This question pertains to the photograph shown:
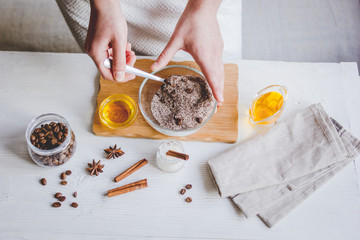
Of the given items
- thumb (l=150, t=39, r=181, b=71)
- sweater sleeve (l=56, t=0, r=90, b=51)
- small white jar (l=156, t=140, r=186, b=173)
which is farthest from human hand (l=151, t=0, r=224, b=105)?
sweater sleeve (l=56, t=0, r=90, b=51)

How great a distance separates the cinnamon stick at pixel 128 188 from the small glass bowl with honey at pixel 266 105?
517 millimetres

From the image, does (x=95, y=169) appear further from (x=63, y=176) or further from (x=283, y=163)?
(x=283, y=163)

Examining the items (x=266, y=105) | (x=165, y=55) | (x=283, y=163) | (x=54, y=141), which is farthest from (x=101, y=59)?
(x=283, y=163)

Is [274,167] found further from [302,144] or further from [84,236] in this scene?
[84,236]

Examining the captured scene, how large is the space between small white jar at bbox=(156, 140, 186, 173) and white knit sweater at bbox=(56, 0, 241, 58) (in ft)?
1.55

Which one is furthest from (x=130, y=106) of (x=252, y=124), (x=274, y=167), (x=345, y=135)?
(x=345, y=135)

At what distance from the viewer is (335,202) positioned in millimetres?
1120

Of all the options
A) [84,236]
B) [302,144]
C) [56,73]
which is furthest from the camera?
[56,73]

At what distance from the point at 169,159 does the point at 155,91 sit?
0.30 metres

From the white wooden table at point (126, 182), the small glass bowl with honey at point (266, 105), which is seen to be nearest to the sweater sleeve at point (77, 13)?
the white wooden table at point (126, 182)

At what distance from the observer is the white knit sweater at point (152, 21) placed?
1313mm

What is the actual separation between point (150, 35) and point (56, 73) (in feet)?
1.52

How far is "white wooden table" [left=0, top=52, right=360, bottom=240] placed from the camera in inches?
42.4

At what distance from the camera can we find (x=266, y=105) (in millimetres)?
1238
